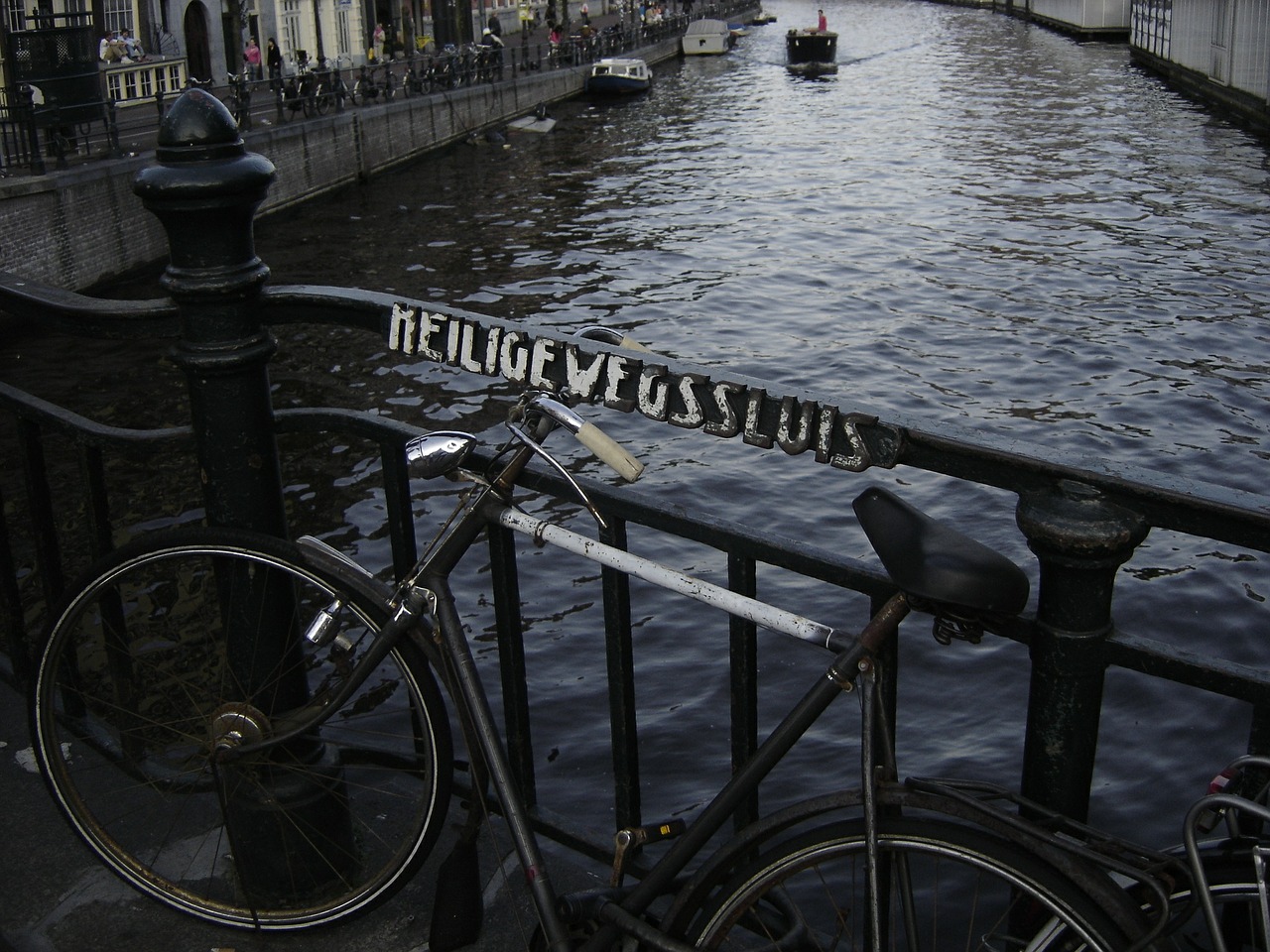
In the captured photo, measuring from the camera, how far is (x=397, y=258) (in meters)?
24.8

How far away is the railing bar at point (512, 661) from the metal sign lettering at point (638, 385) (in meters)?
0.36

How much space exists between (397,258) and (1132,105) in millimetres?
26254

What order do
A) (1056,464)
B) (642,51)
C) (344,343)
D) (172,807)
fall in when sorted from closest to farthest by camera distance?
(1056,464) → (172,807) → (344,343) → (642,51)

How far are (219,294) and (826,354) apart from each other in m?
15.9

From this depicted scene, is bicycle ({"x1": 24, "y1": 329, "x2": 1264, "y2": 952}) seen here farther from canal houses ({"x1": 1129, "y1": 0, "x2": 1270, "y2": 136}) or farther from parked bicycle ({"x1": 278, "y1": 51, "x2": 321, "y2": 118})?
canal houses ({"x1": 1129, "y1": 0, "x2": 1270, "y2": 136})

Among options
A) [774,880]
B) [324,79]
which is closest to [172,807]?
[774,880]

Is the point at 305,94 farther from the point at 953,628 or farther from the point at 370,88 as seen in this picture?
the point at 953,628

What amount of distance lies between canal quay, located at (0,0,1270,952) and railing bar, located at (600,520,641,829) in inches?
9.0

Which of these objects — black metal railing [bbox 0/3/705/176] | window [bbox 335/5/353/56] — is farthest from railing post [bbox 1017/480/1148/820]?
window [bbox 335/5/353/56]

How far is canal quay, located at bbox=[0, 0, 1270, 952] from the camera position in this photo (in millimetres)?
8914

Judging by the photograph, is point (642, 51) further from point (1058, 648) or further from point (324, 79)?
point (1058, 648)

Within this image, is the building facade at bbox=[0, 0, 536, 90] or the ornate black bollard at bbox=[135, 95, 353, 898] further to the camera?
the building facade at bbox=[0, 0, 536, 90]

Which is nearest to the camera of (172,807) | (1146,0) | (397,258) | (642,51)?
(172,807)

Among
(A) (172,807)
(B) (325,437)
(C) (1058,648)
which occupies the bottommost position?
(B) (325,437)
